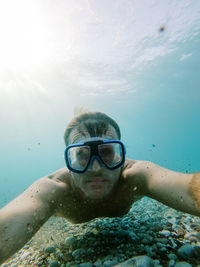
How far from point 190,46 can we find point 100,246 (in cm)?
3054

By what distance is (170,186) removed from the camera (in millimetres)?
2426

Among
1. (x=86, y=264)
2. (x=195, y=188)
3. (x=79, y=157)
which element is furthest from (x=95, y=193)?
(x=195, y=188)

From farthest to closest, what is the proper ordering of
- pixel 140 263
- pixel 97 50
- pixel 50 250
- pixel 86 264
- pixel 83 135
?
pixel 97 50 < pixel 83 135 < pixel 50 250 < pixel 86 264 < pixel 140 263

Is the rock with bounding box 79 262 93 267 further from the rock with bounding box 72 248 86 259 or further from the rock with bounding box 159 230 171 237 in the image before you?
the rock with bounding box 159 230 171 237

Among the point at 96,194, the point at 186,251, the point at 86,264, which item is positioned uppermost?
the point at 96,194

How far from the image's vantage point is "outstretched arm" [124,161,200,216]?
2086 millimetres

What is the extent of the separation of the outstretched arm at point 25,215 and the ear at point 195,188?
213 centimetres

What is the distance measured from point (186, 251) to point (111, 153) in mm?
1979

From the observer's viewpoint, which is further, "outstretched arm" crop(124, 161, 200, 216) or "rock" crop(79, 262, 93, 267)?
"rock" crop(79, 262, 93, 267)

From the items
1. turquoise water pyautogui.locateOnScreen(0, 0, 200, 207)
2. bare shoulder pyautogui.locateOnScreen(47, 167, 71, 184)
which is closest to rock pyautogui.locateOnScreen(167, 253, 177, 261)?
bare shoulder pyautogui.locateOnScreen(47, 167, 71, 184)

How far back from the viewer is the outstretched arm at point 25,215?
1.96 m

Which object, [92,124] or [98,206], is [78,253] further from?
[92,124]

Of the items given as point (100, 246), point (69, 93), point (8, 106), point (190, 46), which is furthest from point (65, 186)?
point (8, 106)

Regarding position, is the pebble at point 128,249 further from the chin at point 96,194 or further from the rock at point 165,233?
the chin at point 96,194
